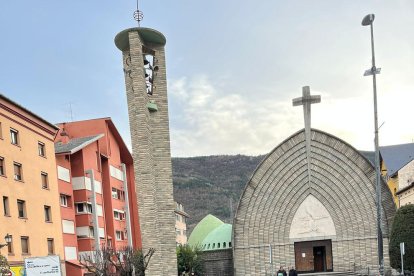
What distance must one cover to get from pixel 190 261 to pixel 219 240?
3272mm

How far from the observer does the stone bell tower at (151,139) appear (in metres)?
22.8

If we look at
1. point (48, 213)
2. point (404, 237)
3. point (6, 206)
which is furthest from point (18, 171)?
point (404, 237)

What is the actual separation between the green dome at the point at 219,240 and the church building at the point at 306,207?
4778mm

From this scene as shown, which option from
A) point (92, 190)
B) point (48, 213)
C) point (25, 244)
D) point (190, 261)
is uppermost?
point (92, 190)

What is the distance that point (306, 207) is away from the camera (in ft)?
143

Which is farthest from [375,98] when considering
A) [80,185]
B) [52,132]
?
[80,185]

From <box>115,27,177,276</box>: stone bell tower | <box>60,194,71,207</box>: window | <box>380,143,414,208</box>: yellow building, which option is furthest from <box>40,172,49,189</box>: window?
<box>380,143,414,208</box>: yellow building

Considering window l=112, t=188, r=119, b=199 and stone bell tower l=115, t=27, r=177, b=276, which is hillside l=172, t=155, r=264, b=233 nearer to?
window l=112, t=188, r=119, b=199

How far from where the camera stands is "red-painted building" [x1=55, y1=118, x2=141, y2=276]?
3934 cm

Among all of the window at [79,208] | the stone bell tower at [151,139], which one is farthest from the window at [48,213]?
the stone bell tower at [151,139]

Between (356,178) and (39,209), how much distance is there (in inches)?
974

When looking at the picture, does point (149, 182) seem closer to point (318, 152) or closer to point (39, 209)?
point (39, 209)

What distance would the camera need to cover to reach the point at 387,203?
42.2 meters

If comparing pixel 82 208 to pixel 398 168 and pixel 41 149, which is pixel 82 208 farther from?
pixel 398 168
